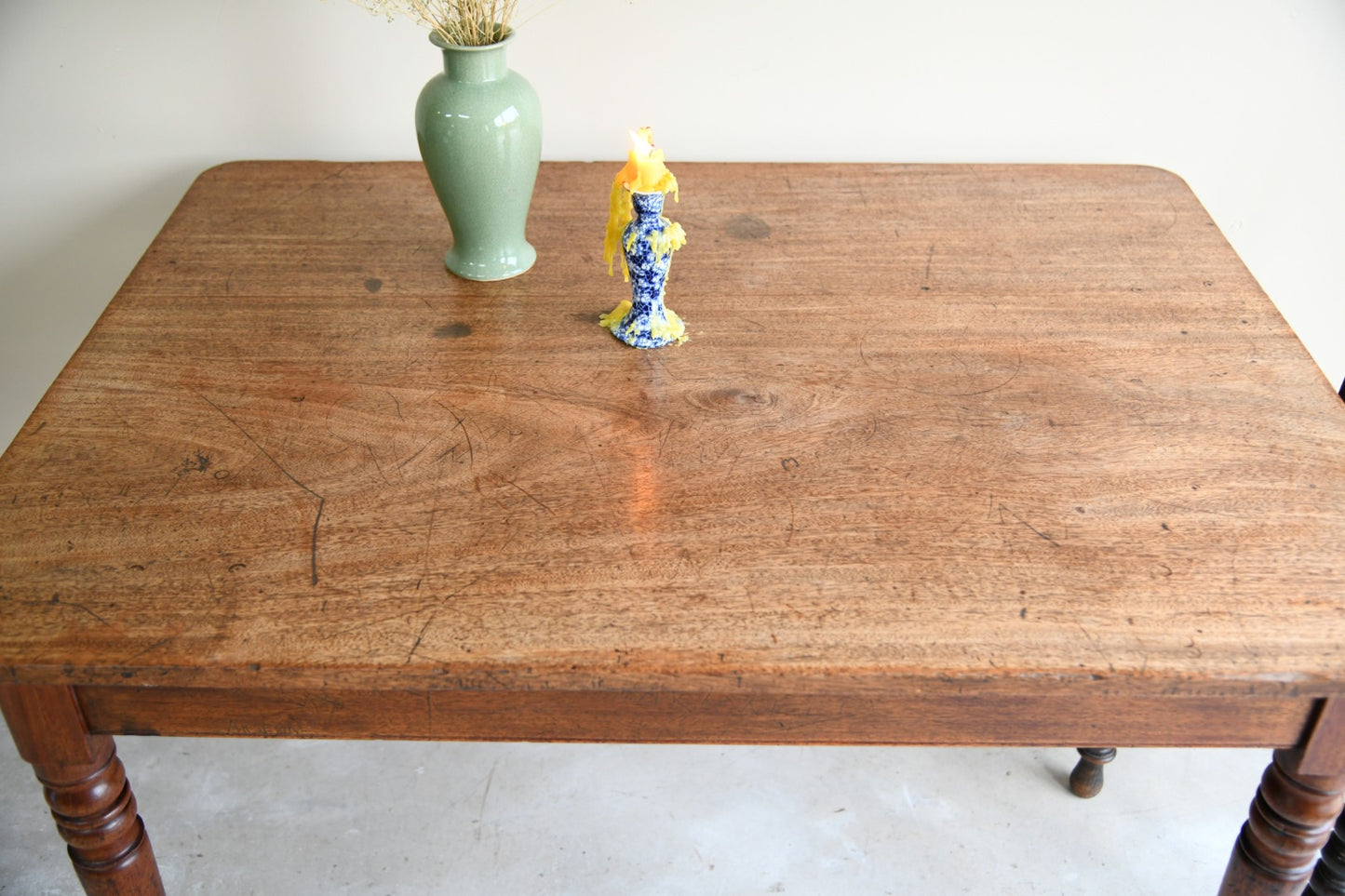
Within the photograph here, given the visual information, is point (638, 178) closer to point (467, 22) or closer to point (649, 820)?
point (467, 22)

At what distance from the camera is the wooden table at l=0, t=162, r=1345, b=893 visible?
823 mm

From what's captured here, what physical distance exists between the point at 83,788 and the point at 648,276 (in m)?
0.66

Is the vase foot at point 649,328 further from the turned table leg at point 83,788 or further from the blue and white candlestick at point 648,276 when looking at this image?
the turned table leg at point 83,788

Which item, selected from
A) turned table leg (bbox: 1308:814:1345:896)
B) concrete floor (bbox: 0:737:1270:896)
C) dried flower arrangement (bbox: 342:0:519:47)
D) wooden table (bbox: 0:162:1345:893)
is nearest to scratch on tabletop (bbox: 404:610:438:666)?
wooden table (bbox: 0:162:1345:893)

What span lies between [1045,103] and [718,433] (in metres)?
0.80

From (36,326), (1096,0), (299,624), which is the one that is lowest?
(36,326)

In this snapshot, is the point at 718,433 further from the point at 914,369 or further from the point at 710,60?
the point at 710,60

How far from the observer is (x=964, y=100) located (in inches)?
59.6

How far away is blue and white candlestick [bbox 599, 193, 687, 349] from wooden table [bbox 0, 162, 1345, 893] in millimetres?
22

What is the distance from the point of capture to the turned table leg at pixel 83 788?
0.86 metres

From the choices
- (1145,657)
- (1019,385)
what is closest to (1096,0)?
(1019,385)

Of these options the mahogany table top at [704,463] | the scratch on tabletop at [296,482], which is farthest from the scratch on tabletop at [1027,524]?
the scratch on tabletop at [296,482]

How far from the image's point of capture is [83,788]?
92cm

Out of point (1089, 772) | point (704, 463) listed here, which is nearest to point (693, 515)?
point (704, 463)
